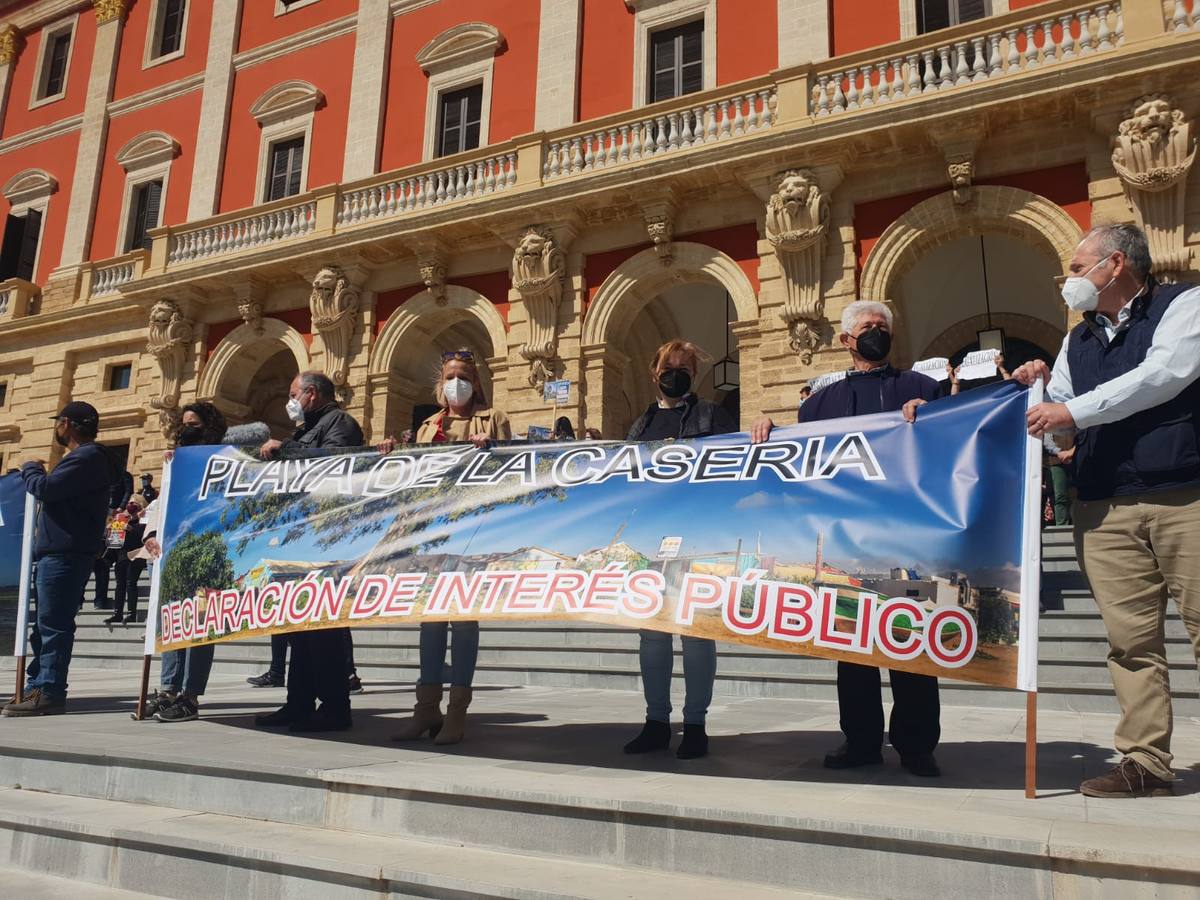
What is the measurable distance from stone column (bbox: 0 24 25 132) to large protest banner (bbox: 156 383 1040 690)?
24782 millimetres

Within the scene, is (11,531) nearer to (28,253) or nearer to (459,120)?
(459,120)

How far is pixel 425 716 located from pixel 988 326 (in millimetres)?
13636

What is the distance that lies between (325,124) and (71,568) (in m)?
14.6

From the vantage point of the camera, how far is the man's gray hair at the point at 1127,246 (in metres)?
3.22

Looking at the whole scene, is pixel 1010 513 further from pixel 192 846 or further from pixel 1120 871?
pixel 192 846

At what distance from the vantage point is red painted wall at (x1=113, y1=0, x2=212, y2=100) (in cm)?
2012

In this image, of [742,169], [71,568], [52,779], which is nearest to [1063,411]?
[52,779]

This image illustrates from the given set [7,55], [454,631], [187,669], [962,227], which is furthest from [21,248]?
[454,631]

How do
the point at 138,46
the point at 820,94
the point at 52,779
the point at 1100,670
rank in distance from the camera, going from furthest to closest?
the point at 138,46
the point at 820,94
the point at 1100,670
the point at 52,779

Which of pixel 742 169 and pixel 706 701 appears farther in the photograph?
pixel 742 169

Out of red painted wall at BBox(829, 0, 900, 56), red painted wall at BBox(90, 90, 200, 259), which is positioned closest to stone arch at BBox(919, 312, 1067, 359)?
red painted wall at BBox(829, 0, 900, 56)

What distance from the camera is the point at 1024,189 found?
456 inches

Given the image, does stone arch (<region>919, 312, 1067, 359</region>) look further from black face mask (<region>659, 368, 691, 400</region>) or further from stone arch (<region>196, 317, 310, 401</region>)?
stone arch (<region>196, 317, 310, 401</region>)

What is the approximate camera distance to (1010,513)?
10.8 feet
